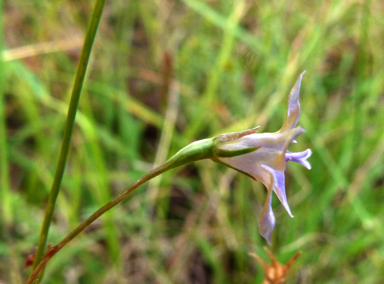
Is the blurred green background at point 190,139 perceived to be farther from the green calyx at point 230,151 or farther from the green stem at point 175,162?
the green calyx at point 230,151

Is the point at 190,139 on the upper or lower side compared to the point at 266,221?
upper

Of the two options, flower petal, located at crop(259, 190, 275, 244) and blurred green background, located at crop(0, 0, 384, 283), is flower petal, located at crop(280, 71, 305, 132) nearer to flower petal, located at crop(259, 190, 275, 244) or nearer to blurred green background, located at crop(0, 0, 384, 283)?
flower petal, located at crop(259, 190, 275, 244)

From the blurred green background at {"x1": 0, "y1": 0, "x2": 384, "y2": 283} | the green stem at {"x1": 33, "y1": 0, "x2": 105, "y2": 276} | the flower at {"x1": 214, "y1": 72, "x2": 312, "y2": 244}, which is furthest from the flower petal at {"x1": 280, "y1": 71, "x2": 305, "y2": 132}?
the blurred green background at {"x1": 0, "y1": 0, "x2": 384, "y2": 283}

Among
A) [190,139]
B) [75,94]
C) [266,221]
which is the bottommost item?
[266,221]

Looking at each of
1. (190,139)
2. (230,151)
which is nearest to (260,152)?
(230,151)

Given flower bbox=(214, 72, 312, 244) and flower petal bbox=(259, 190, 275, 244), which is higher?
flower bbox=(214, 72, 312, 244)

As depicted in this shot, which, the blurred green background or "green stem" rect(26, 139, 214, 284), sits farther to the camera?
the blurred green background

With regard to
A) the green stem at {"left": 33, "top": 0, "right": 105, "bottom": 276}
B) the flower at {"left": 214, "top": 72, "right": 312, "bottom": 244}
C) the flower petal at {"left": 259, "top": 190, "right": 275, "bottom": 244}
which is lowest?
the flower petal at {"left": 259, "top": 190, "right": 275, "bottom": 244}

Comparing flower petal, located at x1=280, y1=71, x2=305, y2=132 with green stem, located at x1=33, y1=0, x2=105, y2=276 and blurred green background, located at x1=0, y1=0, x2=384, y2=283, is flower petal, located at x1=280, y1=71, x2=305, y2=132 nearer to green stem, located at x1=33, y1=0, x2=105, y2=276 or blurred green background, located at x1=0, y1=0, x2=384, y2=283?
green stem, located at x1=33, y1=0, x2=105, y2=276

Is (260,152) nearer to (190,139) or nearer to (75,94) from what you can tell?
(75,94)
